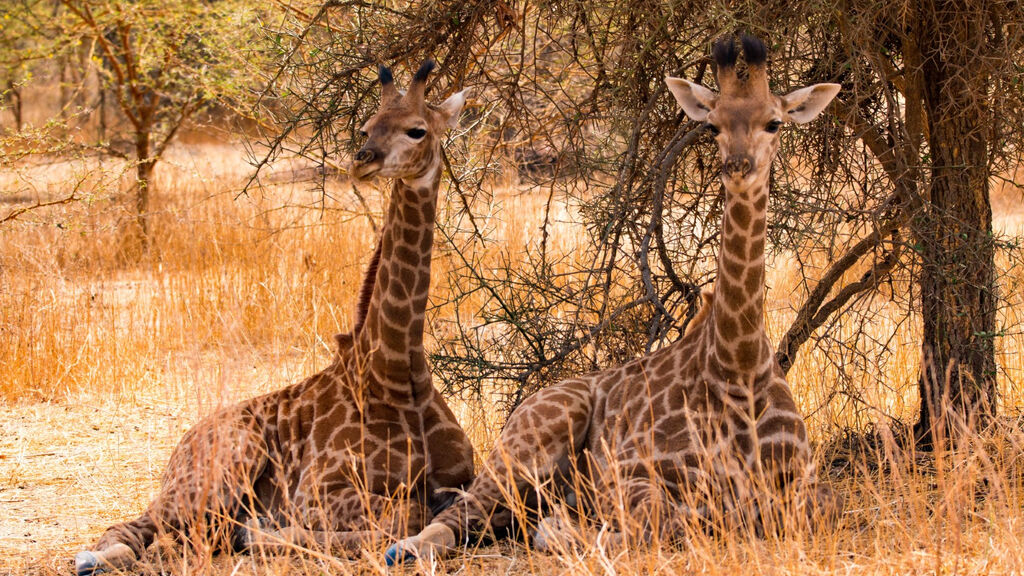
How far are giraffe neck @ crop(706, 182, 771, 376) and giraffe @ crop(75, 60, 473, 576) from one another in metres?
1.36

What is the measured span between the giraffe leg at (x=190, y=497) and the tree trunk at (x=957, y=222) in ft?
10.6

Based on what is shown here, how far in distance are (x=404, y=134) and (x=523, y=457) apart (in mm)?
1478

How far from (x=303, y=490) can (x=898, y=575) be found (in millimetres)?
2547

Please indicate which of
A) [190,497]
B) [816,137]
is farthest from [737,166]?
[190,497]

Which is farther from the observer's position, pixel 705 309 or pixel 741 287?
pixel 705 309

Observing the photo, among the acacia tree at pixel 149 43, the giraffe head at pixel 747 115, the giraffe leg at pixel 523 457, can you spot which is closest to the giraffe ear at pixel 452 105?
the giraffe head at pixel 747 115

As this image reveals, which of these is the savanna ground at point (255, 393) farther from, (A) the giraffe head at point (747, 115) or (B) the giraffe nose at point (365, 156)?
(A) the giraffe head at point (747, 115)

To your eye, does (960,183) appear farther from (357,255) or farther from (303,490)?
(357,255)

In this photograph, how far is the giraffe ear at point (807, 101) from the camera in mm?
4355

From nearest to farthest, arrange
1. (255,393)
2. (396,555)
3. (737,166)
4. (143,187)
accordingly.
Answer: (737,166) → (396,555) → (255,393) → (143,187)

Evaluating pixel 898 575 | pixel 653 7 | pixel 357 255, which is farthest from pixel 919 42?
pixel 357 255

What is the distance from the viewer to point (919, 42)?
5.45 metres

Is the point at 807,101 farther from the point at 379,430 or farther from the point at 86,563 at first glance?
the point at 86,563

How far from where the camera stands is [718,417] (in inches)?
172
